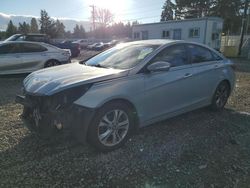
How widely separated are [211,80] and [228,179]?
96.6 inches

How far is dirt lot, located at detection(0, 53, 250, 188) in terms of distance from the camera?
302 centimetres

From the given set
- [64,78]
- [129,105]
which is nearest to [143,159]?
[129,105]

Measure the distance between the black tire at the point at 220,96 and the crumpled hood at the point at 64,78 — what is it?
2535mm

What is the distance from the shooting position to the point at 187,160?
3.48m

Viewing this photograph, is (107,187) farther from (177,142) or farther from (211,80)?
(211,80)

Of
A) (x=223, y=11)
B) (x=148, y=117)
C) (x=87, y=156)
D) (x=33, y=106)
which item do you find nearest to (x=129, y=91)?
(x=148, y=117)

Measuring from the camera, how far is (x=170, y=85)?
4227 mm

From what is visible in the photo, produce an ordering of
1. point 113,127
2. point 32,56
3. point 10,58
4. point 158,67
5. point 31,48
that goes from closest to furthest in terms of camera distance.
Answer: point 113,127 < point 158,67 < point 10,58 < point 32,56 < point 31,48

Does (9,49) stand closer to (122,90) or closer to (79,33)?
(122,90)

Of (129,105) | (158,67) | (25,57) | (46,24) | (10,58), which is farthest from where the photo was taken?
(46,24)

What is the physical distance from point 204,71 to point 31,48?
688cm

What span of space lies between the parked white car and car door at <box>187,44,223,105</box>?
20.9 ft

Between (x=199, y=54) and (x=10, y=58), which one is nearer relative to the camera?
(x=199, y=54)

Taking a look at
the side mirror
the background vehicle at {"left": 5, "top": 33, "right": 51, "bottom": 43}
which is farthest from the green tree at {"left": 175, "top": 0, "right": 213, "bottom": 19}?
the side mirror
